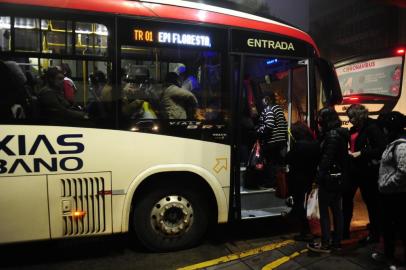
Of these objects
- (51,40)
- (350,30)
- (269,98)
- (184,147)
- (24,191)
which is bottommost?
(24,191)

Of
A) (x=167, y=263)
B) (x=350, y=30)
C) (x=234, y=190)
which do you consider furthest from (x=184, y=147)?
(x=350, y=30)

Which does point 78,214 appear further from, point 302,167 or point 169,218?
point 302,167

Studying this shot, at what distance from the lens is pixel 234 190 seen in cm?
514

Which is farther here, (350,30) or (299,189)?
(350,30)

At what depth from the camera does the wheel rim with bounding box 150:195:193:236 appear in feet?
15.9

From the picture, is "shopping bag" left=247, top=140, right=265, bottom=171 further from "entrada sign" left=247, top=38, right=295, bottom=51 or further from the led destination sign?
the led destination sign

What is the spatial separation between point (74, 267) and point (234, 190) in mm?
2149

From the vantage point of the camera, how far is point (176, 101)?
486cm

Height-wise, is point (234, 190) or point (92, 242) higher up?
point (234, 190)

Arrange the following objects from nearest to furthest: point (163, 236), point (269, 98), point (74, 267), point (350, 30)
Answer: point (74, 267) < point (163, 236) < point (269, 98) < point (350, 30)

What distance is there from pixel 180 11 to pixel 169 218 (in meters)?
2.58

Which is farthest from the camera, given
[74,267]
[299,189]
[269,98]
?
[269,98]

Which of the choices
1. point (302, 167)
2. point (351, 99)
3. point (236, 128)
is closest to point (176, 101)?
point (236, 128)

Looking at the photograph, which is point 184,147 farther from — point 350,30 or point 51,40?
point 350,30
